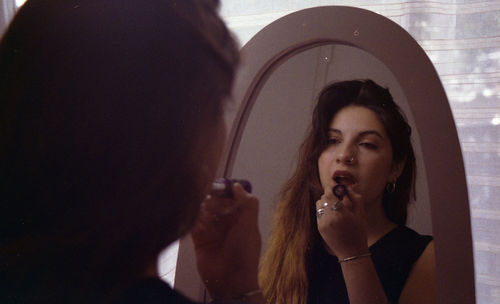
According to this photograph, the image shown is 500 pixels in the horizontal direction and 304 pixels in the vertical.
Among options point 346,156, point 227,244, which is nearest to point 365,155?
point 346,156

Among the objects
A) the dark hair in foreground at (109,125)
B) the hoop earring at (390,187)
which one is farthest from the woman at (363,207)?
the dark hair in foreground at (109,125)

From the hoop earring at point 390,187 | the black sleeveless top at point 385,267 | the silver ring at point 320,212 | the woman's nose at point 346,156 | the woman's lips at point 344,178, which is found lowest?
the black sleeveless top at point 385,267

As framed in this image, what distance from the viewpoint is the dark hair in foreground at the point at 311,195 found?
1.56 feet

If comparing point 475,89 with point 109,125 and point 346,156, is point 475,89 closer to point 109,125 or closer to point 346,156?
point 346,156

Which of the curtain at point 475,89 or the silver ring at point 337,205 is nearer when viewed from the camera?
the silver ring at point 337,205

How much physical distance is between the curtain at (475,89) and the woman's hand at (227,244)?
8.9 inches

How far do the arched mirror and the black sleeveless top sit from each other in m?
0.02

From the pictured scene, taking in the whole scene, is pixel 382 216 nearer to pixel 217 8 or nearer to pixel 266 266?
pixel 266 266

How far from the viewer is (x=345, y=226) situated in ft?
1.55

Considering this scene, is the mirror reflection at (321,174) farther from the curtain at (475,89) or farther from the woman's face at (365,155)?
the curtain at (475,89)

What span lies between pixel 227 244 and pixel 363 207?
0.14m

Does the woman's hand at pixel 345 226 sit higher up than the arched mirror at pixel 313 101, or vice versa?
the arched mirror at pixel 313 101

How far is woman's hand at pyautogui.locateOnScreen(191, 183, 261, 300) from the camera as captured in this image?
1.53 ft

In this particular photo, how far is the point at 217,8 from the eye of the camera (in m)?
0.47
